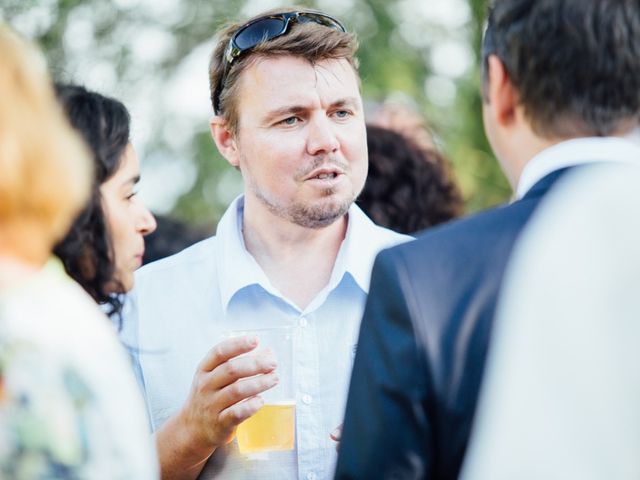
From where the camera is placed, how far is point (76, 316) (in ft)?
5.86

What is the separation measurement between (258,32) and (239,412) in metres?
1.47

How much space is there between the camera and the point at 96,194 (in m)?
3.07

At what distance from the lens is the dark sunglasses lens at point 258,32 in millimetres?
3635

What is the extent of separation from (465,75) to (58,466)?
8291mm

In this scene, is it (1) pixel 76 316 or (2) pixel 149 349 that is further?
(2) pixel 149 349

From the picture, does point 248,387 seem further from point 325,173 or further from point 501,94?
point 501,94

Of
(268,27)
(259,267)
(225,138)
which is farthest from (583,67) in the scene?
(225,138)

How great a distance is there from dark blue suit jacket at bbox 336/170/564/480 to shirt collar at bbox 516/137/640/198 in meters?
0.03

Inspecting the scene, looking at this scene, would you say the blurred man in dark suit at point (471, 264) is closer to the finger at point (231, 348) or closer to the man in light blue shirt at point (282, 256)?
the finger at point (231, 348)

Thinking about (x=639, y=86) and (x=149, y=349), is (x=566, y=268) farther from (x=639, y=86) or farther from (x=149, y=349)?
(x=149, y=349)

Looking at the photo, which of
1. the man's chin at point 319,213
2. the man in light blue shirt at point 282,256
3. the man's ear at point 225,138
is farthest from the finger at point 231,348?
the man's ear at point 225,138

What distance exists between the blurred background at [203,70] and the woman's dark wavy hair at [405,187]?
106 inches

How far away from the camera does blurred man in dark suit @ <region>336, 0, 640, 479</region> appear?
2.00 m

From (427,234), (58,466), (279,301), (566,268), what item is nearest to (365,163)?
(279,301)
